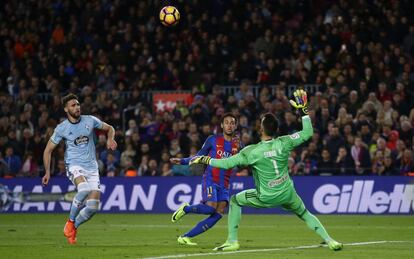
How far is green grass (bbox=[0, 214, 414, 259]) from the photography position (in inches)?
550

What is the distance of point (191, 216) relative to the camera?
25.7 metres

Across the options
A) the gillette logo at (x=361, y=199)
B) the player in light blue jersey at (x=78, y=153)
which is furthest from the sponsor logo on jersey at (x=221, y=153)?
the gillette logo at (x=361, y=199)

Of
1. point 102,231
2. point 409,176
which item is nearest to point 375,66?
point 409,176

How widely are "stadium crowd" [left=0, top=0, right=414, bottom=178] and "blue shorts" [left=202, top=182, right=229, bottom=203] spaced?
9.44 metres

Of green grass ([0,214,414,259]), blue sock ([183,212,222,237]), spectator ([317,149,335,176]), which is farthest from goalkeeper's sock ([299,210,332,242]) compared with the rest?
spectator ([317,149,335,176])

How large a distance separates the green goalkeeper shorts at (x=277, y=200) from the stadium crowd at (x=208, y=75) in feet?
36.8

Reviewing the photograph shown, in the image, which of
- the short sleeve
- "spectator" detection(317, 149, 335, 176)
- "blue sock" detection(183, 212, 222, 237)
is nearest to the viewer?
"blue sock" detection(183, 212, 222, 237)

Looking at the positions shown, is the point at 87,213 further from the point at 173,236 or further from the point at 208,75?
the point at 208,75

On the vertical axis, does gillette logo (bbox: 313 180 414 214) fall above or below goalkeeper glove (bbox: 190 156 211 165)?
below

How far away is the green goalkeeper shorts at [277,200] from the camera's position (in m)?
13.8

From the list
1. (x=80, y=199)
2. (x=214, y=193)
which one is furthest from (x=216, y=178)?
(x=80, y=199)

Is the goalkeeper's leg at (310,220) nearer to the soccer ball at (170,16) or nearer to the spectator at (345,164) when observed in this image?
the soccer ball at (170,16)

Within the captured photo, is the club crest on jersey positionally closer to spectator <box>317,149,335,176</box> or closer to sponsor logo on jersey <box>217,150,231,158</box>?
sponsor logo on jersey <box>217,150,231,158</box>

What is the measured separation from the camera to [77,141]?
53.9 ft
